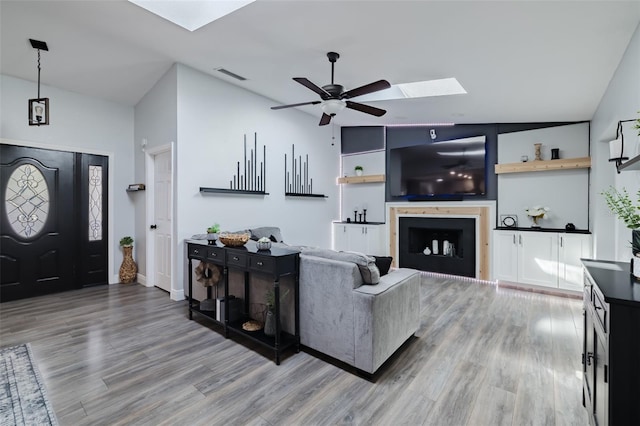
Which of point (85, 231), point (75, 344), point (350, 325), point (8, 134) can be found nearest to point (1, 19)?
point (8, 134)

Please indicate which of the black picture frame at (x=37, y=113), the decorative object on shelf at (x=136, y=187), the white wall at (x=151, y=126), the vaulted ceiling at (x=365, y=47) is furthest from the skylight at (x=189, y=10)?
the decorative object on shelf at (x=136, y=187)

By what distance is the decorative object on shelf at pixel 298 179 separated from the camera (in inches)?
229

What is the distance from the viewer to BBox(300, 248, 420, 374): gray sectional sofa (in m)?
2.28

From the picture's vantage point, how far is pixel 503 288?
486cm

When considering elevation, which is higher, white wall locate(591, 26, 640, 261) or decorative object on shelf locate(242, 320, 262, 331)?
white wall locate(591, 26, 640, 261)

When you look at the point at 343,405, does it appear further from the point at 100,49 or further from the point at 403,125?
the point at 403,125

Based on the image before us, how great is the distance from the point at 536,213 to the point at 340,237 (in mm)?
3682

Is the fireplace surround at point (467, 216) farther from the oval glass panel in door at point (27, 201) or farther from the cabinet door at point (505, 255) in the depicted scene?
the oval glass panel in door at point (27, 201)

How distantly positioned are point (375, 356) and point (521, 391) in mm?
1032

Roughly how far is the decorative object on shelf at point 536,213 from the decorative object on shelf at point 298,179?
12.4 ft

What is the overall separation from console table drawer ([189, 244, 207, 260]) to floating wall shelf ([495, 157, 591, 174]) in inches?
188

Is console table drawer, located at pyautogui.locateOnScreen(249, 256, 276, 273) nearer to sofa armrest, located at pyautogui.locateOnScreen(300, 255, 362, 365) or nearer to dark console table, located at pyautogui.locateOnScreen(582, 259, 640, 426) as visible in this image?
sofa armrest, located at pyautogui.locateOnScreen(300, 255, 362, 365)

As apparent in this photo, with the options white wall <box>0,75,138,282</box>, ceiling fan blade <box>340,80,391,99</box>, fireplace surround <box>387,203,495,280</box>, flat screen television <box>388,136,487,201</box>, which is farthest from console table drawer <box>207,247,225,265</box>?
flat screen television <box>388,136,487,201</box>

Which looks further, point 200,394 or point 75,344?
point 75,344
